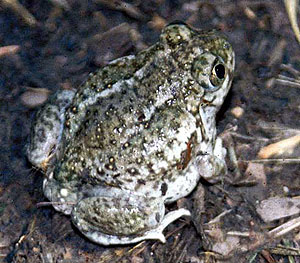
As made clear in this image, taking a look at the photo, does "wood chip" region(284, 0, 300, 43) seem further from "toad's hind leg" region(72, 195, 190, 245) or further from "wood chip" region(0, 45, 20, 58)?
"wood chip" region(0, 45, 20, 58)

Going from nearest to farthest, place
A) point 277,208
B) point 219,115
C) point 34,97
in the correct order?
point 277,208 → point 219,115 → point 34,97

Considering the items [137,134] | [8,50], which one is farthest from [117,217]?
[8,50]

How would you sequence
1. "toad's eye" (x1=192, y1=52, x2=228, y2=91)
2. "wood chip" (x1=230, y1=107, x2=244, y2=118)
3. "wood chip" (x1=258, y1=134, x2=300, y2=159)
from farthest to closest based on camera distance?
"wood chip" (x1=230, y1=107, x2=244, y2=118) < "wood chip" (x1=258, y1=134, x2=300, y2=159) < "toad's eye" (x1=192, y1=52, x2=228, y2=91)

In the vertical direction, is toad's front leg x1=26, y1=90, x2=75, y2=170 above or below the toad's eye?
below

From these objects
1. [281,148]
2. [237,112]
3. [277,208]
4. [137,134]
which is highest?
[137,134]

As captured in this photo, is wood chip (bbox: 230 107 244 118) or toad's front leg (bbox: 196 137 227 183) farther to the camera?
wood chip (bbox: 230 107 244 118)

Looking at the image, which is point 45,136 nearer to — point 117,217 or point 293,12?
point 117,217

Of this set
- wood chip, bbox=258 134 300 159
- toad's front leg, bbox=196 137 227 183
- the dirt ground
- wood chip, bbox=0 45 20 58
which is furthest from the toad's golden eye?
wood chip, bbox=0 45 20 58

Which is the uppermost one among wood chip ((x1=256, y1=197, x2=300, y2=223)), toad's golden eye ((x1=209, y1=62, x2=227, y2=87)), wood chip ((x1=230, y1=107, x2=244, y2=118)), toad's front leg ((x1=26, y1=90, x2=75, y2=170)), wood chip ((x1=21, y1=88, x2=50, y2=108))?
toad's golden eye ((x1=209, y1=62, x2=227, y2=87))

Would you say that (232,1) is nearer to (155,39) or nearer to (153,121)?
(155,39)
